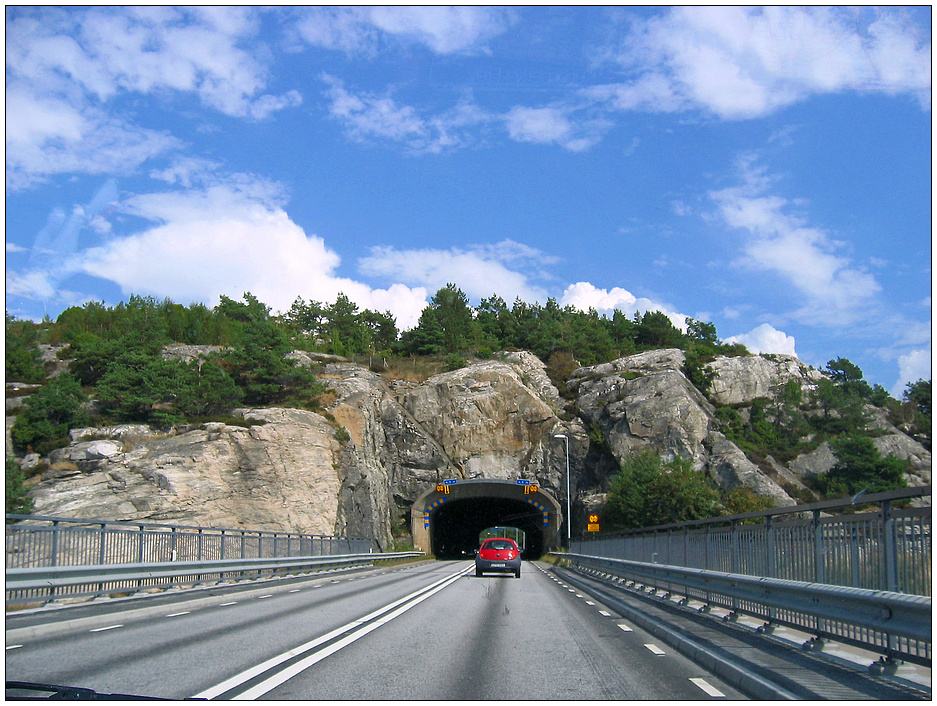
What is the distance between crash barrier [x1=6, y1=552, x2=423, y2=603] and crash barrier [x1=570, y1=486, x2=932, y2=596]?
11.0 m

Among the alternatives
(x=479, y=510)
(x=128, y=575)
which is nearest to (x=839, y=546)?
(x=128, y=575)

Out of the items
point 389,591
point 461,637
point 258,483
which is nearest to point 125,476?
point 258,483

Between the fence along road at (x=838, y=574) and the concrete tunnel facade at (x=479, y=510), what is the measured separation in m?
50.2

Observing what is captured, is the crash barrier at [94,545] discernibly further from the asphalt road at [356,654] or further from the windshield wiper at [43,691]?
the windshield wiper at [43,691]

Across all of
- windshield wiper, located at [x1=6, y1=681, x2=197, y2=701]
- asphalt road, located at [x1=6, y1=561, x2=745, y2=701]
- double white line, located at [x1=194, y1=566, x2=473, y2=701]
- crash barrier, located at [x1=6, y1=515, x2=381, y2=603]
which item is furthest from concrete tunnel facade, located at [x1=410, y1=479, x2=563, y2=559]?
windshield wiper, located at [x1=6, y1=681, x2=197, y2=701]

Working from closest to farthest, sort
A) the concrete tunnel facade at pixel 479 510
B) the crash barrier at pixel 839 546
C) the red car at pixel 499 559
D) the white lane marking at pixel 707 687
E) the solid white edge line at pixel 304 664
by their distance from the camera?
1. the crash barrier at pixel 839 546
2. the solid white edge line at pixel 304 664
3. the white lane marking at pixel 707 687
4. the red car at pixel 499 559
5. the concrete tunnel facade at pixel 479 510

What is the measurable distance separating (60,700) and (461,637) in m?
6.64

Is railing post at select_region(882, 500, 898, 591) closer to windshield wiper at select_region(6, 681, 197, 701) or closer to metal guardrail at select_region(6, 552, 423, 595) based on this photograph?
windshield wiper at select_region(6, 681, 197, 701)

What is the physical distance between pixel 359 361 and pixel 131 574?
210 ft

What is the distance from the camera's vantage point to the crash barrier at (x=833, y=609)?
18.9 feet

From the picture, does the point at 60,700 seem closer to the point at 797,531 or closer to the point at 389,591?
the point at 797,531

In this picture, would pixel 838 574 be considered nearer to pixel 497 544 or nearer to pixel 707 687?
pixel 707 687

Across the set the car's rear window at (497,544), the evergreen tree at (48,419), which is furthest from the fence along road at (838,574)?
the evergreen tree at (48,419)

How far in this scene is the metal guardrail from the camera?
11891 mm
